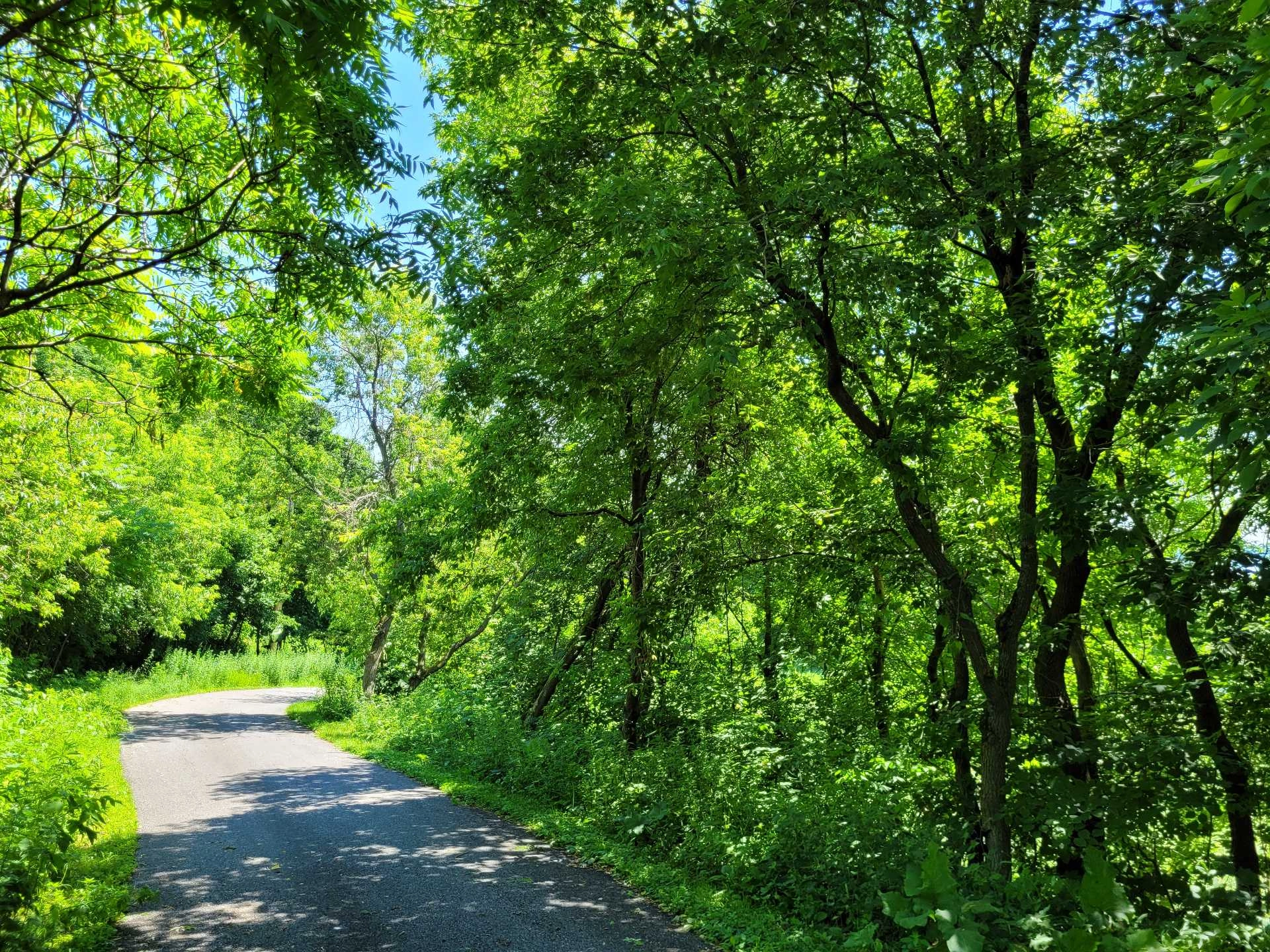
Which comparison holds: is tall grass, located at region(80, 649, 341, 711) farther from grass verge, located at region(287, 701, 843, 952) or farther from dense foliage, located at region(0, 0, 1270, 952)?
dense foliage, located at region(0, 0, 1270, 952)

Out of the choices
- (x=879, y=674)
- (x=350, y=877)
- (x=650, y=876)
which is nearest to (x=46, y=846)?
(x=350, y=877)

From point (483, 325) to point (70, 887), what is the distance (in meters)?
6.64

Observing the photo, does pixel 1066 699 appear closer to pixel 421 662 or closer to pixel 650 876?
pixel 650 876

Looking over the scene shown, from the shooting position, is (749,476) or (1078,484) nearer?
(1078,484)

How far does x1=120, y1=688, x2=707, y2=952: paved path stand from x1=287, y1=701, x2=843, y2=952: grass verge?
0.21 meters

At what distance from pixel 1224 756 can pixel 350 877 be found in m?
7.31

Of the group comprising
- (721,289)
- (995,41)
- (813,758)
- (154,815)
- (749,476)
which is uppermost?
(995,41)

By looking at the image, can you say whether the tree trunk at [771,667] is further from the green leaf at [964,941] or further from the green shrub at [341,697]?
the green shrub at [341,697]

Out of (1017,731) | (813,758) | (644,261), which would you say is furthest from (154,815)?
(1017,731)

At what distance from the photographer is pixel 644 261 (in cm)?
620

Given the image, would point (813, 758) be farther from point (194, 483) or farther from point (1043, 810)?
point (194, 483)

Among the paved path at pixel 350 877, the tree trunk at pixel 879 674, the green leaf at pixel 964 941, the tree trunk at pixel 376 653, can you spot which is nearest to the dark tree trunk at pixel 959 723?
the tree trunk at pixel 879 674

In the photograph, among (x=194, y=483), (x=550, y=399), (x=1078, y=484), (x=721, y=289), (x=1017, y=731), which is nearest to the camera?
(x=1078, y=484)

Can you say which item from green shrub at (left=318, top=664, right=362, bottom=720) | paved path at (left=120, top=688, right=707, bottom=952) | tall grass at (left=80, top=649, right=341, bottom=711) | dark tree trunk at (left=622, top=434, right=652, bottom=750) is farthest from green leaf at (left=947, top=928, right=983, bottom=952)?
tall grass at (left=80, top=649, right=341, bottom=711)
